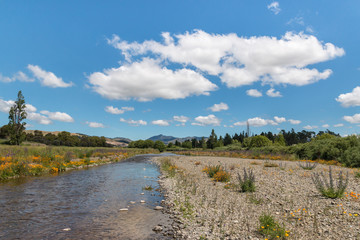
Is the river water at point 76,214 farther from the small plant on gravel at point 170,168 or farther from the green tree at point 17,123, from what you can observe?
the green tree at point 17,123

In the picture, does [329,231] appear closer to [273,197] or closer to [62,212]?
[273,197]

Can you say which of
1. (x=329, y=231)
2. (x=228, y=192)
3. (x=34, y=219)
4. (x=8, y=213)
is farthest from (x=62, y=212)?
(x=329, y=231)

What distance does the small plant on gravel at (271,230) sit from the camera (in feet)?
18.9

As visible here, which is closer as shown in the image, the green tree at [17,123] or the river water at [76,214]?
the river water at [76,214]

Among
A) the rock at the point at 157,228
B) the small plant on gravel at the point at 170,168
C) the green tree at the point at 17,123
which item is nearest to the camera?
the rock at the point at 157,228

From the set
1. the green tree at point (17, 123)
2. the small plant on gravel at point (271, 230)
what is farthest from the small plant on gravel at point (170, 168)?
the green tree at point (17, 123)

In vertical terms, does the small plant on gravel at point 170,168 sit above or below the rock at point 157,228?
below

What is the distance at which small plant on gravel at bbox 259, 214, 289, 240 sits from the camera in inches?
227

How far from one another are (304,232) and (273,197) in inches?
149

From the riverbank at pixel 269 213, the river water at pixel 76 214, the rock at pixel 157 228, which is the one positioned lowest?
the river water at pixel 76 214

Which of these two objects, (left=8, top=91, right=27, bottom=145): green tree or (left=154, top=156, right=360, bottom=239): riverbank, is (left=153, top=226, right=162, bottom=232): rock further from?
(left=8, top=91, right=27, bottom=145): green tree

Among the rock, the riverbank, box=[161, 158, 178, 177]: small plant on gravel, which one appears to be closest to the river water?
the rock

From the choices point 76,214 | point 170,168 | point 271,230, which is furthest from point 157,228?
point 170,168

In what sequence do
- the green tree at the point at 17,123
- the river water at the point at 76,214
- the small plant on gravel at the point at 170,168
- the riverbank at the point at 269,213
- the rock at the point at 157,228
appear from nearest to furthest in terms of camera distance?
the riverbank at the point at 269,213 → the river water at the point at 76,214 → the rock at the point at 157,228 → the small plant on gravel at the point at 170,168 → the green tree at the point at 17,123
